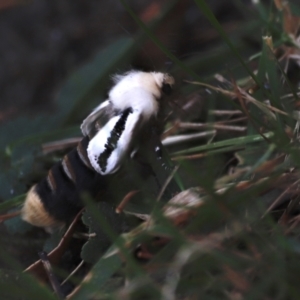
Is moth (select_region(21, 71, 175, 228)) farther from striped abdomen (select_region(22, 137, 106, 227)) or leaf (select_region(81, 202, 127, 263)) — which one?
leaf (select_region(81, 202, 127, 263))

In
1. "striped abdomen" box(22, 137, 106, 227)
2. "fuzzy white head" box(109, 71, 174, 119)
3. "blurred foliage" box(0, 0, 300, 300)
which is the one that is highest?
"fuzzy white head" box(109, 71, 174, 119)

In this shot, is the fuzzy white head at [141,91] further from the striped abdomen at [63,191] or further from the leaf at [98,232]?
the leaf at [98,232]

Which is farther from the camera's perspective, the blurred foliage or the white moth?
the white moth

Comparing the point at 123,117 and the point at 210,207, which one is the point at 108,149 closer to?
the point at 123,117

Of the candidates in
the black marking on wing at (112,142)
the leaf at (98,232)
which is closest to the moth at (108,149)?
the black marking on wing at (112,142)

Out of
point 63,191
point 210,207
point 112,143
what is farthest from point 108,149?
point 210,207

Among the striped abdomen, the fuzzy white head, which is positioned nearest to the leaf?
the striped abdomen

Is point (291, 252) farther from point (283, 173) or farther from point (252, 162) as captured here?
point (252, 162)

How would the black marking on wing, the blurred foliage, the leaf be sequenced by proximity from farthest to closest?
1. the black marking on wing
2. the leaf
3. the blurred foliage

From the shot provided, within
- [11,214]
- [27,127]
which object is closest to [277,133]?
[11,214]
